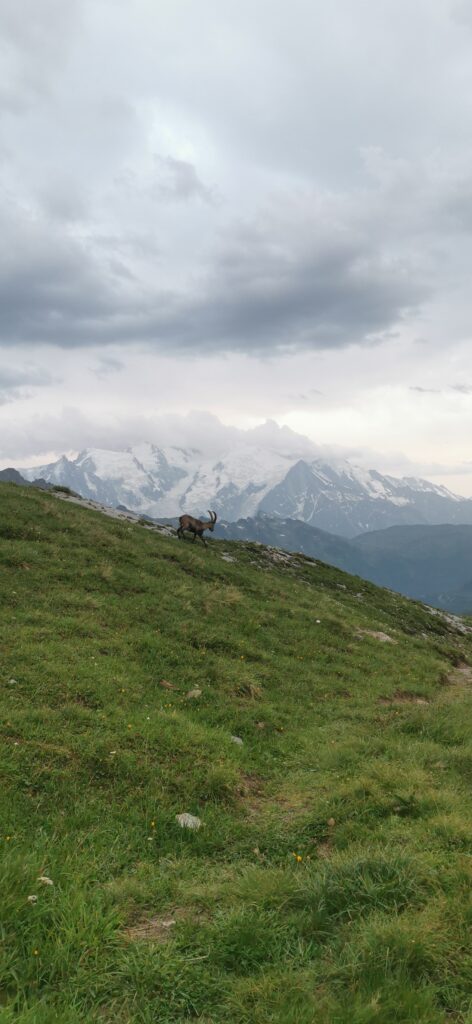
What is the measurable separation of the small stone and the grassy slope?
0.39 ft

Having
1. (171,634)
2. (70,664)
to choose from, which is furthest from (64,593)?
(70,664)

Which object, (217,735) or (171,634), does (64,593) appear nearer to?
(171,634)

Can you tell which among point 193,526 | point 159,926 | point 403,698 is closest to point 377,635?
point 403,698

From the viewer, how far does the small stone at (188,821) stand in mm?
8414

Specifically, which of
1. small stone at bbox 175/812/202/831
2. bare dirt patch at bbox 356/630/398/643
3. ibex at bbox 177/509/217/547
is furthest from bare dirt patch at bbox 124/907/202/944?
ibex at bbox 177/509/217/547

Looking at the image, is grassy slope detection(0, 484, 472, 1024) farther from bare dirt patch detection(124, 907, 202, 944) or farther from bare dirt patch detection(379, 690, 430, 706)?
bare dirt patch detection(379, 690, 430, 706)

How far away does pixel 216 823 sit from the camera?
8.68 meters

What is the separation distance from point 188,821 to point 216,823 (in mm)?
490

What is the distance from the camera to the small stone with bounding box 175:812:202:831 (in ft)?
27.6

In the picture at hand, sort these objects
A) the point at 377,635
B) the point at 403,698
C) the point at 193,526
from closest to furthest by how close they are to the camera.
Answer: the point at 403,698 < the point at 377,635 < the point at 193,526

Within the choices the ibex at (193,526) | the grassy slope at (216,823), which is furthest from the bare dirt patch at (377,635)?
the ibex at (193,526)

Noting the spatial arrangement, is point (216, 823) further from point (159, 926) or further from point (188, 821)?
point (159, 926)

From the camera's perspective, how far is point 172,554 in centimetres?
2853

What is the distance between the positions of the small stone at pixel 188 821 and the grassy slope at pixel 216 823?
119 millimetres
